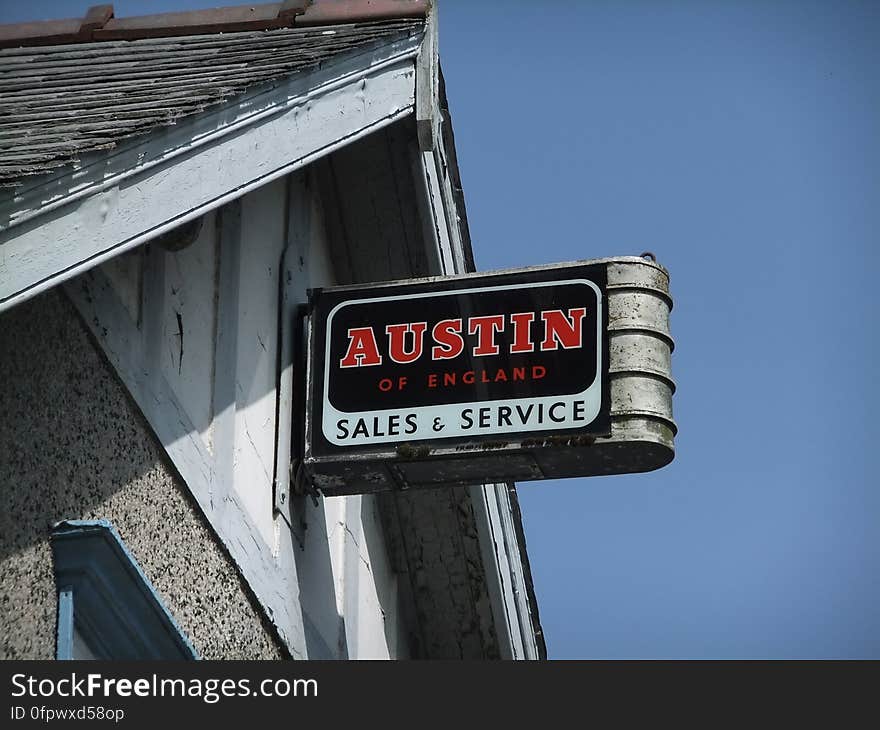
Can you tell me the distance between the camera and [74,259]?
4.76 metres

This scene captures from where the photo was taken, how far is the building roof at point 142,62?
200 inches

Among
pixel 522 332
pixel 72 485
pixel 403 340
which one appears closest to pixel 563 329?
pixel 522 332

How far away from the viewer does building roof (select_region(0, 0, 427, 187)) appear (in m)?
5.09

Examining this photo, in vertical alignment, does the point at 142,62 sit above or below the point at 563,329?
above

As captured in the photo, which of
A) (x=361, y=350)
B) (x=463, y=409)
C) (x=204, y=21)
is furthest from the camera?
(x=204, y=21)

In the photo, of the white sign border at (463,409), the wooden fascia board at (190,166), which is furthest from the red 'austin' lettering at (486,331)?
the wooden fascia board at (190,166)

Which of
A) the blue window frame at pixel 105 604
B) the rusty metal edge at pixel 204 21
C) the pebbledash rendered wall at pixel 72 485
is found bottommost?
the blue window frame at pixel 105 604

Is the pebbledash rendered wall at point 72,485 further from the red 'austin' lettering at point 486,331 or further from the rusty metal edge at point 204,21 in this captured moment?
the rusty metal edge at point 204,21

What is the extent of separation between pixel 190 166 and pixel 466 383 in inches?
74.2

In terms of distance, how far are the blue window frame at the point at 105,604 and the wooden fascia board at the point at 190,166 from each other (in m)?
0.94

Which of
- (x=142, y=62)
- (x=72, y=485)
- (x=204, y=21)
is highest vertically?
(x=204, y=21)

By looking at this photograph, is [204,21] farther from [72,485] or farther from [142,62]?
[72,485]

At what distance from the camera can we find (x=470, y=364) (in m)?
6.81

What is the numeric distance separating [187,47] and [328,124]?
34.2 inches
